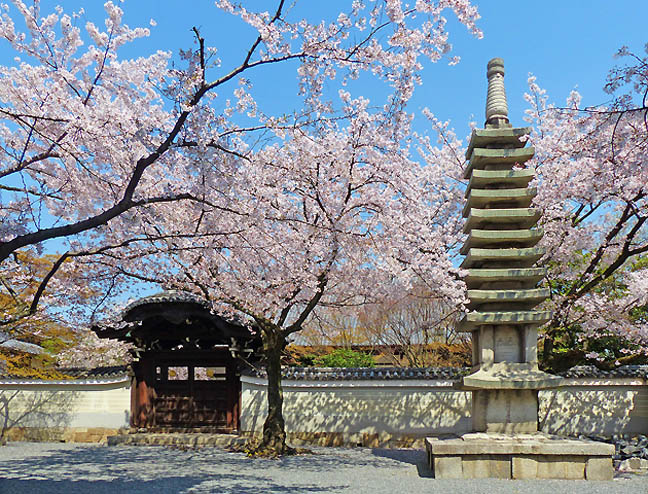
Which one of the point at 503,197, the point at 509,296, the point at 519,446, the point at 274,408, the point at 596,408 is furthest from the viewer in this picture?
the point at 596,408

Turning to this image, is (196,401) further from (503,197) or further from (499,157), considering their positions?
(499,157)

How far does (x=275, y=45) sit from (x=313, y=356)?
15.6 meters

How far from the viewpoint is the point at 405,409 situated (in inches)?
539

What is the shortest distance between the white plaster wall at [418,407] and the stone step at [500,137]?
5.93 meters

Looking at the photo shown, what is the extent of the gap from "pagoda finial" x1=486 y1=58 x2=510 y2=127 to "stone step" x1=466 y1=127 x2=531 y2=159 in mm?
253

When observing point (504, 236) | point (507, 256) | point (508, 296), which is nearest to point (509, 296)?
point (508, 296)

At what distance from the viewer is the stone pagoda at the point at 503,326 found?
870cm

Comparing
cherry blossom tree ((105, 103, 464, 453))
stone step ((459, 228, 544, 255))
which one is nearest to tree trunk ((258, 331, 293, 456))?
cherry blossom tree ((105, 103, 464, 453))

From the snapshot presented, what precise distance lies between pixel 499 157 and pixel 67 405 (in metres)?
12.0

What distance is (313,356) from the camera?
19891mm

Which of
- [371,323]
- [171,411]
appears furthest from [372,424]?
[371,323]

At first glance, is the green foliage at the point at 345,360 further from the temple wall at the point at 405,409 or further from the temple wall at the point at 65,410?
the temple wall at the point at 65,410

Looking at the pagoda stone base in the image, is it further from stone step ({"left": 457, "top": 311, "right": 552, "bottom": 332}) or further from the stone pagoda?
stone step ({"left": 457, "top": 311, "right": 552, "bottom": 332})

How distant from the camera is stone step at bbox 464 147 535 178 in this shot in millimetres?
10023
